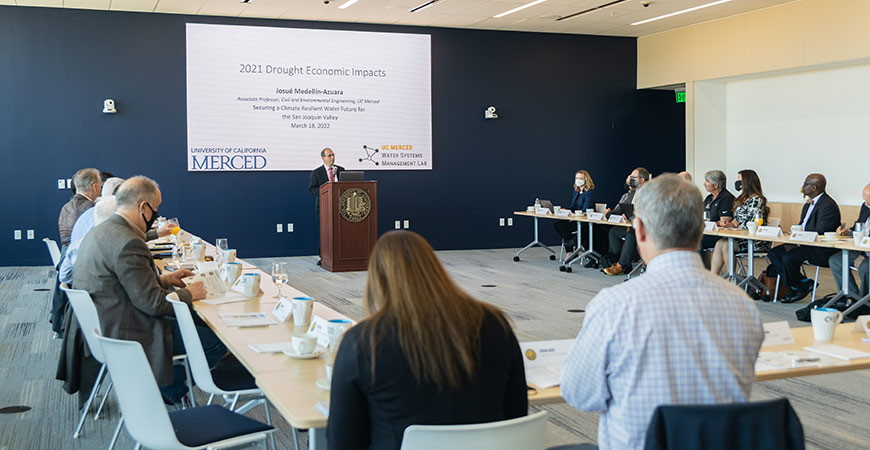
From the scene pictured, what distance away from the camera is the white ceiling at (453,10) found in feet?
35.1

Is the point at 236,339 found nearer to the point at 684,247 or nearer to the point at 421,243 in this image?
the point at 421,243

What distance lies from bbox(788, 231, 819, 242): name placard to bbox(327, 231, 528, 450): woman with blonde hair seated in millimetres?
5929

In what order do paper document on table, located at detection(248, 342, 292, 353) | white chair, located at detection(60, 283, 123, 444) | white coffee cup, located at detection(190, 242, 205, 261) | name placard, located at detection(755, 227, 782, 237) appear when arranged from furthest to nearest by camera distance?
name placard, located at detection(755, 227, 782, 237) → white coffee cup, located at detection(190, 242, 205, 261) → white chair, located at detection(60, 283, 123, 444) → paper document on table, located at detection(248, 342, 292, 353)

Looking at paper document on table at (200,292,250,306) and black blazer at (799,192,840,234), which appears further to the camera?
black blazer at (799,192,840,234)

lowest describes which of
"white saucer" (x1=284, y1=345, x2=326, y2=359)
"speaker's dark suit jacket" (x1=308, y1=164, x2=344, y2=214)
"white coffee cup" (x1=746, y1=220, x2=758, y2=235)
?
"white saucer" (x1=284, y1=345, x2=326, y2=359)

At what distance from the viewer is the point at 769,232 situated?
24.6ft

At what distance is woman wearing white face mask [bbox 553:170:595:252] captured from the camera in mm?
11031

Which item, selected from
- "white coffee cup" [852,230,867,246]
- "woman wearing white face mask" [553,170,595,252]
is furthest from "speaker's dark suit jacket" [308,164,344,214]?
"white coffee cup" [852,230,867,246]

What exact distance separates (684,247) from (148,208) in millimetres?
2956

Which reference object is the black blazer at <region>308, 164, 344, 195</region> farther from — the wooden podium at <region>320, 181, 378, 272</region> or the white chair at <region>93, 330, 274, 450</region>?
the white chair at <region>93, 330, 274, 450</region>

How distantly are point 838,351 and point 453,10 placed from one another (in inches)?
365

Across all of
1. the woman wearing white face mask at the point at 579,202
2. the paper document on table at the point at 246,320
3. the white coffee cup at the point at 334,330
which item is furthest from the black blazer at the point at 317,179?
the white coffee cup at the point at 334,330

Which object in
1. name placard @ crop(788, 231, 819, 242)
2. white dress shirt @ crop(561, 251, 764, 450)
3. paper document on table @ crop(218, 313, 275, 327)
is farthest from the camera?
name placard @ crop(788, 231, 819, 242)

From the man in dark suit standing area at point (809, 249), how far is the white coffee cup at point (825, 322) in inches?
191
